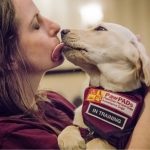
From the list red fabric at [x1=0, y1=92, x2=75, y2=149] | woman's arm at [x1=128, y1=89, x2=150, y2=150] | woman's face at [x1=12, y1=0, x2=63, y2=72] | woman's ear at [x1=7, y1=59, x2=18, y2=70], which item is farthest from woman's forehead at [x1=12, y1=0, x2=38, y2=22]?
woman's arm at [x1=128, y1=89, x2=150, y2=150]

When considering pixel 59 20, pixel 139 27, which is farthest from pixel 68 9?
pixel 139 27

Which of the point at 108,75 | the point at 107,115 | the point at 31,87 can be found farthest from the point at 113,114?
the point at 31,87

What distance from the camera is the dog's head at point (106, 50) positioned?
984 mm

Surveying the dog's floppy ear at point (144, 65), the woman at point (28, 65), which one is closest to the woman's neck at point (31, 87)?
the woman at point (28, 65)

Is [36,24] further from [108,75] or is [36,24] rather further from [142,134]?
[142,134]

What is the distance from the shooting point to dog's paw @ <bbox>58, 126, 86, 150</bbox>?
0.92 m

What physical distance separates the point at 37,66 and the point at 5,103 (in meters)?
0.12

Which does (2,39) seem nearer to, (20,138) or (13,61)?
(13,61)

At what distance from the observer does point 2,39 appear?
98cm

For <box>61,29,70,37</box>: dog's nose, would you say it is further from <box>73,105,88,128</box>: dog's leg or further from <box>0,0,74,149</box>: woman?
<box>73,105,88,128</box>: dog's leg

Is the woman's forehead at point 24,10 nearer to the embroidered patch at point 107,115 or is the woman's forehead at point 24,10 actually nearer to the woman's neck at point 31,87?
the woman's neck at point 31,87

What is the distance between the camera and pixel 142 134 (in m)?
0.91

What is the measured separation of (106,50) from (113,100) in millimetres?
140

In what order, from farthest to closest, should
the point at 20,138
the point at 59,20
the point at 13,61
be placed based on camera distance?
the point at 59,20 < the point at 13,61 < the point at 20,138
